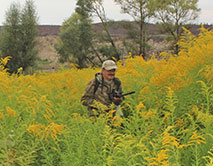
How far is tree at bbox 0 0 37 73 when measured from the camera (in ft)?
84.1

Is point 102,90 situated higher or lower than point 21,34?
lower

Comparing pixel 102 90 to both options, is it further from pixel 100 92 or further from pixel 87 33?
pixel 87 33

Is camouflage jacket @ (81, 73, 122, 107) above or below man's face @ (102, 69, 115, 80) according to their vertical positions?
below

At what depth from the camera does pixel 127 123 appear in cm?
400

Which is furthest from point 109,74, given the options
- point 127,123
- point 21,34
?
point 21,34

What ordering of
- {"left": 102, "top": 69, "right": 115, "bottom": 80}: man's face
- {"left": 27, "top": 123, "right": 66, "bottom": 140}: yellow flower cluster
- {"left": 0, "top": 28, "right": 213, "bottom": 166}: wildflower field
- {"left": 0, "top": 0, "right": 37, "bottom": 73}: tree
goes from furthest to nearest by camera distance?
{"left": 0, "top": 0, "right": 37, "bottom": 73}: tree, {"left": 102, "top": 69, "right": 115, "bottom": 80}: man's face, {"left": 27, "top": 123, "right": 66, "bottom": 140}: yellow flower cluster, {"left": 0, "top": 28, "right": 213, "bottom": 166}: wildflower field

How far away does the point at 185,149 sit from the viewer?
142 inches

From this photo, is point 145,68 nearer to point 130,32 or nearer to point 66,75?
point 66,75

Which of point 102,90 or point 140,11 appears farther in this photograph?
point 140,11

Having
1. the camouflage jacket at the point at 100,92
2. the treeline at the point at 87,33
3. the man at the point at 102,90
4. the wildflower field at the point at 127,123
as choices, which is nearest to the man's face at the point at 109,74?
the man at the point at 102,90

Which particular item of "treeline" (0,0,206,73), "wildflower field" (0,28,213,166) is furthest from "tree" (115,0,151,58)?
"wildflower field" (0,28,213,166)

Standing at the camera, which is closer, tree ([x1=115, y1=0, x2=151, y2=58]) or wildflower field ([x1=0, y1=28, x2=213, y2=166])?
wildflower field ([x1=0, y1=28, x2=213, y2=166])

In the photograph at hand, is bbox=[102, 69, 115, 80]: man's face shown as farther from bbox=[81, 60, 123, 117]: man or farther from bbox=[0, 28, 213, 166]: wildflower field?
bbox=[0, 28, 213, 166]: wildflower field

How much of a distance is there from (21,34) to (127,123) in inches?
964
